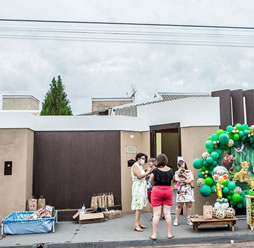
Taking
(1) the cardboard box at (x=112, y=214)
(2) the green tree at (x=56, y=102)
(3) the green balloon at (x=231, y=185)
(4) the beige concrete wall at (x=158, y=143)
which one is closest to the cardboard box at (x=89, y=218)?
(1) the cardboard box at (x=112, y=214)

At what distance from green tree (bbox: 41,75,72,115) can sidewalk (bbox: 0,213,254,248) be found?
1414 centimetres

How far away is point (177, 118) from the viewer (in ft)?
26.6

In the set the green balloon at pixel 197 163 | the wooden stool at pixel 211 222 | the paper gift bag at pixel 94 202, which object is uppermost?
the green balloon at pixel 197 163

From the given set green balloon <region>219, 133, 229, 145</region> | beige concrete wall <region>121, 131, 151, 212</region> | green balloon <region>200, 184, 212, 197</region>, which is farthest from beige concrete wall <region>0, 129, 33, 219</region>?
green balloon <region>219, 133, 229, 145</region>

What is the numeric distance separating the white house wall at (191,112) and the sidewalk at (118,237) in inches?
99.5

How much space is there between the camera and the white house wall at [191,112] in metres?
7.71

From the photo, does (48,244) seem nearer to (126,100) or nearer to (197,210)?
(197,210)

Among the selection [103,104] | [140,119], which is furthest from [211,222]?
[103,104]

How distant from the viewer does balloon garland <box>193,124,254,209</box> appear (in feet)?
22.5

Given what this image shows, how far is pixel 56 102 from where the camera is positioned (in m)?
20.3

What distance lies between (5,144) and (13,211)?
5.31 feet

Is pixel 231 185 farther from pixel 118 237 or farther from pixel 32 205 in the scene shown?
pixel 32 205

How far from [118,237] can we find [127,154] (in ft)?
10.2

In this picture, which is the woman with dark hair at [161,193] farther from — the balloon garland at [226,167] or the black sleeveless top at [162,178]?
the balloon garland at [226,167]
